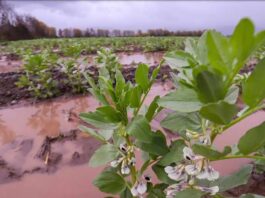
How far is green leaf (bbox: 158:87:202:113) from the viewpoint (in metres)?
0.72

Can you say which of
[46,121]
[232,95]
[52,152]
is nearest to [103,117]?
[232,95]

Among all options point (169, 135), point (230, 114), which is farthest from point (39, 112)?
point (230, 114)

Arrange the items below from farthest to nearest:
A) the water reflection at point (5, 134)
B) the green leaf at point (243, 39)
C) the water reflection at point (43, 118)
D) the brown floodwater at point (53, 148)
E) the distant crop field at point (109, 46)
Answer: the distant crop field at point (109, 46) → the water reflection at point (43, 118) → the water reflection at point (5, 134) → the brown floodwater at point (53, 148) → the green leaf at point (243, 39)

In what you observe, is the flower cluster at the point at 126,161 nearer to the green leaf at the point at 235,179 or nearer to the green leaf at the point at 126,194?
the green leaf at the point at 126,194

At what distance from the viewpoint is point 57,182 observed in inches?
57.5

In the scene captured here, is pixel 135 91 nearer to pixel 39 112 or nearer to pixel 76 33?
pixel 39 112

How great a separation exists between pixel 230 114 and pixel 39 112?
86.9 inches

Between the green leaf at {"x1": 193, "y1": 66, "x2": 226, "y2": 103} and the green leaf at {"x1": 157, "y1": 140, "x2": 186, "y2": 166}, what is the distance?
204 millimetres

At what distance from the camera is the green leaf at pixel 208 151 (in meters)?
0.67

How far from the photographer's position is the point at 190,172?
74 centimetres

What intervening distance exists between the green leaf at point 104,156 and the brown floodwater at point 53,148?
1.65 feet

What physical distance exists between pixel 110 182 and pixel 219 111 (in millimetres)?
421

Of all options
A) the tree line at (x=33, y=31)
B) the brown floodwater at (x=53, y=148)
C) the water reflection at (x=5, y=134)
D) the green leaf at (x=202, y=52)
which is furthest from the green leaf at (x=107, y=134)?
the tree line at (x=33, y=31)

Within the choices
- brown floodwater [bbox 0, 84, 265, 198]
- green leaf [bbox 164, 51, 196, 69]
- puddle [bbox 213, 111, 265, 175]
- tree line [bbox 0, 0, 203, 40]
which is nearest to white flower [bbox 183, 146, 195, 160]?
green leaf [bbox 164, 51, 196, 69]
